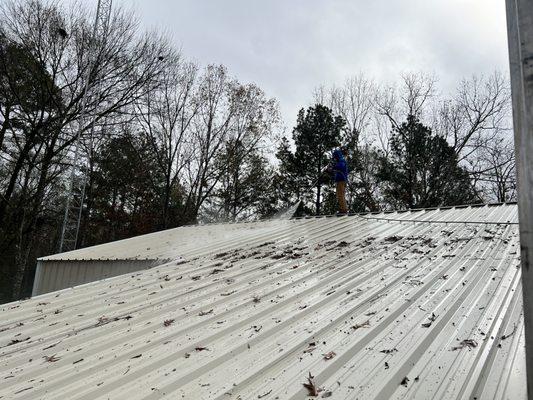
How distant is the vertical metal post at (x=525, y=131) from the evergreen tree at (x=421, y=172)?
2425 cm

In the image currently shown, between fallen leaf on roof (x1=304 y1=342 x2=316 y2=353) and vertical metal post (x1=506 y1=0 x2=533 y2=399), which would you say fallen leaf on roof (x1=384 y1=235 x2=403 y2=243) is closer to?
fallen leaf on roof (x1=304 y1=342 x2=316 y2=353)

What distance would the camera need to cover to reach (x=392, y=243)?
5465 mm

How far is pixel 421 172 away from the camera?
24297 mm

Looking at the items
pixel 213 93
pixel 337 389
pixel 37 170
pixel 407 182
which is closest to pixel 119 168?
pixel 37 170

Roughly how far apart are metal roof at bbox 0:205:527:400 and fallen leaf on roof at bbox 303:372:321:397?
1cm

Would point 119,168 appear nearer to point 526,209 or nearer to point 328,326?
point 328,326

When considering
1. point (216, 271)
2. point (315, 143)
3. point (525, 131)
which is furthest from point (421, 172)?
point (525, 131)

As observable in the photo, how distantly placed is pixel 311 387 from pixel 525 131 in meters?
1.65

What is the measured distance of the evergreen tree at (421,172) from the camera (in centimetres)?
2348

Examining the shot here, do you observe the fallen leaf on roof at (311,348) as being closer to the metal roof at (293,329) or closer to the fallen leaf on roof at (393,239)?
the metal roof at (293,329)

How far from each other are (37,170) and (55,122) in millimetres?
2990

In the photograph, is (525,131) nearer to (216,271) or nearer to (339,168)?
(216,271)

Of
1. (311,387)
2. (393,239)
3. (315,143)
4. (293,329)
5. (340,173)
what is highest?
(315,143)

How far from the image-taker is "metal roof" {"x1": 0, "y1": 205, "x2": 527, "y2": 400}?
210 cm
